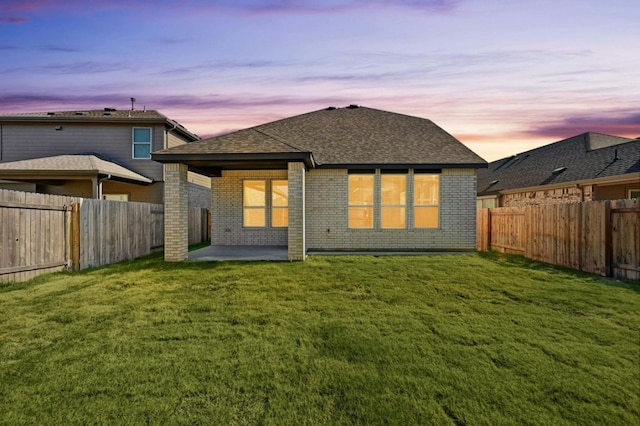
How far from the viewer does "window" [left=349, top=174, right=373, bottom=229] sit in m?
12.7

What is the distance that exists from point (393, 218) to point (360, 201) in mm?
1401

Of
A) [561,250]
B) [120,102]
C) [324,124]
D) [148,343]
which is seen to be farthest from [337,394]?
[120,102]

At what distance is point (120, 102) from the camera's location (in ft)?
68.1

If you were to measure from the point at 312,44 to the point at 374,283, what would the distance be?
25.2 ft

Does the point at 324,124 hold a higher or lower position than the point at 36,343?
higher

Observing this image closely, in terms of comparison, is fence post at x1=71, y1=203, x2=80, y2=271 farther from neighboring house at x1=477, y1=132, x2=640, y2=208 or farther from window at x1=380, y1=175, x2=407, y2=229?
neighboring house at x1=477, y1=132, x2=640, y2=208

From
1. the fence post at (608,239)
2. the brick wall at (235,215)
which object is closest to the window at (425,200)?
the fence post at (608,239)

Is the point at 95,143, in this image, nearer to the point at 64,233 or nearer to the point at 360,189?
the point at 64,233

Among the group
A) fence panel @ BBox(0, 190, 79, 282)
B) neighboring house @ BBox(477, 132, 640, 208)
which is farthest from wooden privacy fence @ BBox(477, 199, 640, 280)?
fence panel @ BBox(0, 190, 79, 282)

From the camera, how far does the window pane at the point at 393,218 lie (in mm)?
12727

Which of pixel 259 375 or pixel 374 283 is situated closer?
pixel 259 375

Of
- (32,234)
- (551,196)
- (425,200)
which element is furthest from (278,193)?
(551,196)

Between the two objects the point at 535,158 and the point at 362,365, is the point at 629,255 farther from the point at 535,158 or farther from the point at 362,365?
the point at 535,158

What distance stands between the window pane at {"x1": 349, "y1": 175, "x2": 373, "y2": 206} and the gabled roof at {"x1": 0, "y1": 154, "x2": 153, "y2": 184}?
34.3 ft
